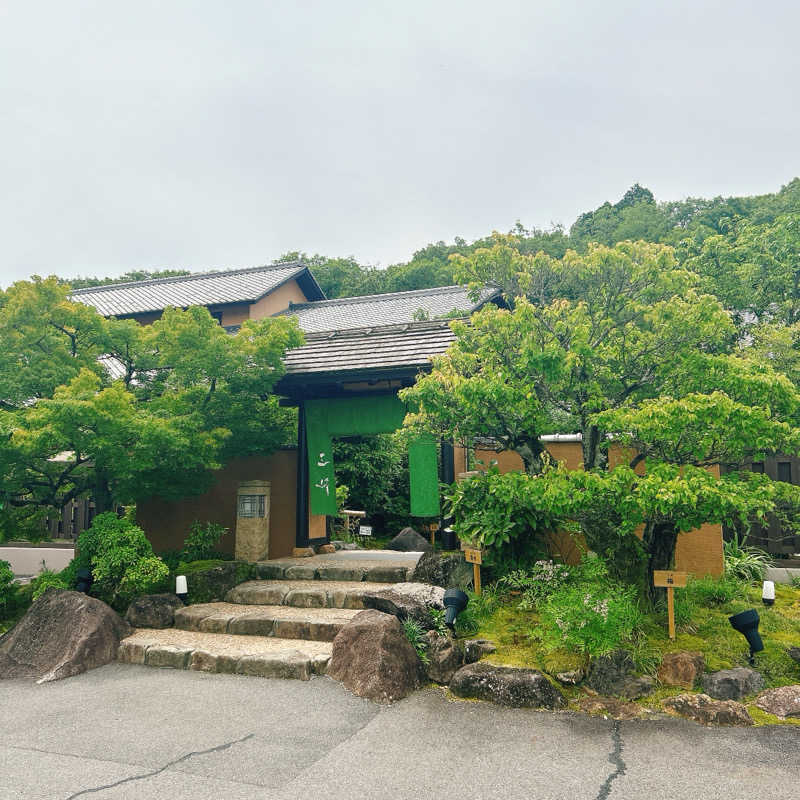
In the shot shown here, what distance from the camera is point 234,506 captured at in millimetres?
11336

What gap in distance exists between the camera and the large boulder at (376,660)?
6023 mm

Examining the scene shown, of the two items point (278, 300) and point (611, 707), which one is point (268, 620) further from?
point (278, 300)

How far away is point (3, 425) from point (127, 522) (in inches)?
79.1

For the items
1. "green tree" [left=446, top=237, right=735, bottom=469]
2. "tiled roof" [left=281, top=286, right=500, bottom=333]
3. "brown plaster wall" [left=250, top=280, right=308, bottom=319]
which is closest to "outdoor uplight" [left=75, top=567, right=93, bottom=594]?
"green tree" [left=446, top=237, right=735, bottom=469]

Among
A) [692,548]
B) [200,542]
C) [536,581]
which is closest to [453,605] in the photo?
[536,581]

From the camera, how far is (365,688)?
6.04 meters

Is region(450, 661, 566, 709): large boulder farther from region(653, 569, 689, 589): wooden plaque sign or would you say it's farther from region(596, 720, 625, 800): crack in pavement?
region(653, 569, 689, 589): wooden plaque sign

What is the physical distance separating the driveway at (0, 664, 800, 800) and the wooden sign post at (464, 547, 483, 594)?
1.79 m

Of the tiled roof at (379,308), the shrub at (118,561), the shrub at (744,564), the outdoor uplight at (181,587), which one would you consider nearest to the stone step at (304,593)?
the outdoor uplight at (181,587)

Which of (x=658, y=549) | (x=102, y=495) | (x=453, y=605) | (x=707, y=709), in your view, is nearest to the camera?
(x=707, y=709)

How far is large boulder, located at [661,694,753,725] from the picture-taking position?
17.2 feet

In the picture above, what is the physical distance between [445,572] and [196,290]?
16.1m

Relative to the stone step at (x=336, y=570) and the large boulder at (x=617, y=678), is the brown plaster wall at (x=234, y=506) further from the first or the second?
the large boulder at (x=617, y=678)

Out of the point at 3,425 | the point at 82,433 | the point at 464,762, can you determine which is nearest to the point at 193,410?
the point at 82,433
